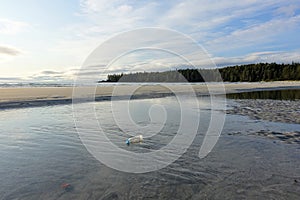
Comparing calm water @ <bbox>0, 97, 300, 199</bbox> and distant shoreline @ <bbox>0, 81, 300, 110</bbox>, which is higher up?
distant shoreline @ <bbox>0, 81, 300, 110</bbox>

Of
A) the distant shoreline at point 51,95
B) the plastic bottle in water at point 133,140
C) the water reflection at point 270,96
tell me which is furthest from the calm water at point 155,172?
the water reflection at point 270,96

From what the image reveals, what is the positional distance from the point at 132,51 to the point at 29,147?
19.0 feet

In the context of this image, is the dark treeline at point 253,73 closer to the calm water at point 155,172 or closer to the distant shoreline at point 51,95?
the distant shoreline at point 51,95

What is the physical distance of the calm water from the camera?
4309mm

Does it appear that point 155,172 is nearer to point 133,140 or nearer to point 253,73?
point 133,140

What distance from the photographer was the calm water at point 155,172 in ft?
14.1

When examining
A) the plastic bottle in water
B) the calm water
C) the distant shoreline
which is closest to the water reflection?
the distant shoreline

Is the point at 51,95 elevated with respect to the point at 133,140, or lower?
elevated

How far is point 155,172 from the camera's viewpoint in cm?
529

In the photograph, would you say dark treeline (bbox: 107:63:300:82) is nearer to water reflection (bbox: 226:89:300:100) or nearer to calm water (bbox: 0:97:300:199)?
water reflection (bbox: 226:89:300:100)

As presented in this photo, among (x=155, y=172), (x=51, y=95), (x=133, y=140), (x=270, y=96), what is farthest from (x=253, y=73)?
(x=155, y=172)

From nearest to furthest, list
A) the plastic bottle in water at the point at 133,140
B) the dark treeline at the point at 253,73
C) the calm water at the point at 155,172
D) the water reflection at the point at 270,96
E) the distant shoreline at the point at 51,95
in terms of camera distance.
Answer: the calm water at the point at 155,172
the plastic bottle in water at the point at 133,140
the distant shoreline at the point at 51,95
the water reflection at the point at 270,96
the dark treeline at the point at 253,73

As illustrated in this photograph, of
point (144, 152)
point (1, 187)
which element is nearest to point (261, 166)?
point (144, 152)

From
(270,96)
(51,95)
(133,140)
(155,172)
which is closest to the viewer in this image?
(155,172)
